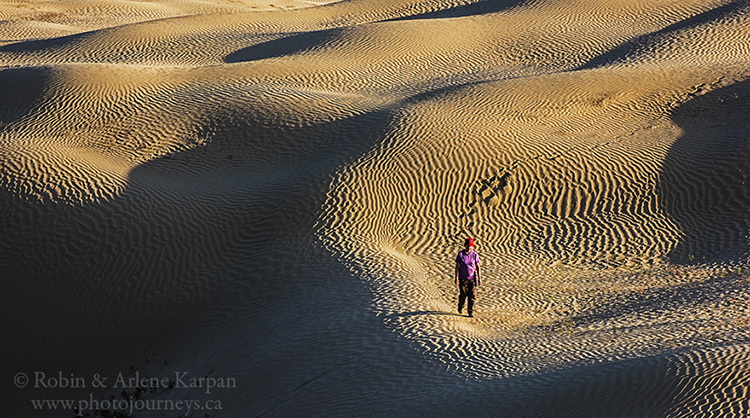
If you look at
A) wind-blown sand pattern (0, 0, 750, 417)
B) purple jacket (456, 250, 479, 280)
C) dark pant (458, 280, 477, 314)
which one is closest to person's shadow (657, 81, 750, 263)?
wind-blown sand pattern (0, 0, 750, 417)

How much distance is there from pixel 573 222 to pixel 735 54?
1193 centimetres

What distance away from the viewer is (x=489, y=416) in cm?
747

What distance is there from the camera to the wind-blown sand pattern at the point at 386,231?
916 cm

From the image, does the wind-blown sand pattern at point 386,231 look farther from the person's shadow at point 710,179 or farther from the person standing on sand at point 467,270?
the person standing on sand at point 467,270

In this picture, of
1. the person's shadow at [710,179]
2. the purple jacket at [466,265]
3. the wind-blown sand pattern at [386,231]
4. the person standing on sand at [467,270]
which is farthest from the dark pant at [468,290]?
the person's shadow at [710,179]

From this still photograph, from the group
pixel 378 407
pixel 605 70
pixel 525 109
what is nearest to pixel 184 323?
pixel 378 407

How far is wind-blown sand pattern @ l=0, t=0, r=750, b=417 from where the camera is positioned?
9.16m

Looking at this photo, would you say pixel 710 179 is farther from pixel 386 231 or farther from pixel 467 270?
pixel 467 270

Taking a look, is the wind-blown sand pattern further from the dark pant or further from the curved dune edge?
the dark pant

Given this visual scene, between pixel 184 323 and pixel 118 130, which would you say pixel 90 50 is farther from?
pixel 184 323

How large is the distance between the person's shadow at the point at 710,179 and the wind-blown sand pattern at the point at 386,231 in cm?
6

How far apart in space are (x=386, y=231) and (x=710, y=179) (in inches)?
292

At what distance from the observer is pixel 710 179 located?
51.1 ft

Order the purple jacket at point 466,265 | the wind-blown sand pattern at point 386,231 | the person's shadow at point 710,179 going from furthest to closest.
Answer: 1. the person's shadow at point 710,179
2. the purple jacket at point 466,265
3. the wind-blown sand pattern at point 386,231
